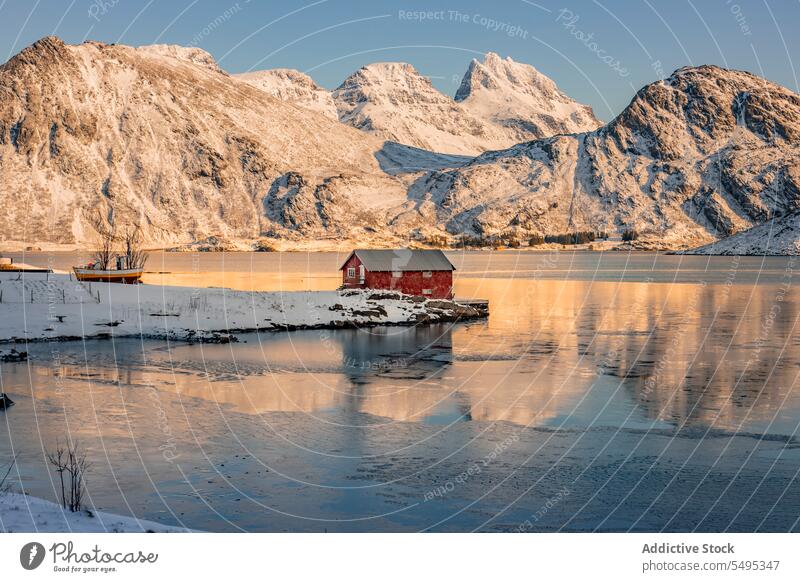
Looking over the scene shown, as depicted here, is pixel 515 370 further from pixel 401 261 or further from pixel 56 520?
pixel 401 261

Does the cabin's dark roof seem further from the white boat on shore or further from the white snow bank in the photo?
the white snow bank

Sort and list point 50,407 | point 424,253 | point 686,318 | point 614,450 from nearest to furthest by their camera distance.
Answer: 1. point 614,450
2. point 50,407
3. point 686,318
4. point 424,253

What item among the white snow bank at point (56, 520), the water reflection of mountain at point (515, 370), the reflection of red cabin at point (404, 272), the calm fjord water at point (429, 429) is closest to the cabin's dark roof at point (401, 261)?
the reflection of red cabin at point (404, 272)

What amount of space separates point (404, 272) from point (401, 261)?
96 cm

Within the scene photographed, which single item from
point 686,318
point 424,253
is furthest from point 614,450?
point 424,253

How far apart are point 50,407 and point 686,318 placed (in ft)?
147

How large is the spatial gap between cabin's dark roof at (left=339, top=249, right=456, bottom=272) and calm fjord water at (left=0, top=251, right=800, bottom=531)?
78.4 feet

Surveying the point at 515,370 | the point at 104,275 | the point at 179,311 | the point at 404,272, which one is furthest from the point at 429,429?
the point at 104,275

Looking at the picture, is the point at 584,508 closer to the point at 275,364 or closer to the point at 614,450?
the point at 614,450

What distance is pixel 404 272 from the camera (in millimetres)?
76688

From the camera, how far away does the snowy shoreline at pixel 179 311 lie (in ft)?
169

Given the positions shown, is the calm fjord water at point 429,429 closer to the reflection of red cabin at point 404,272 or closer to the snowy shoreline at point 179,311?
the snowy shoreline at point 179,311

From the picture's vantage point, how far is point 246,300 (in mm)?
64562

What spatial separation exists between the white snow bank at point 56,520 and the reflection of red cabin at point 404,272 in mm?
58621
